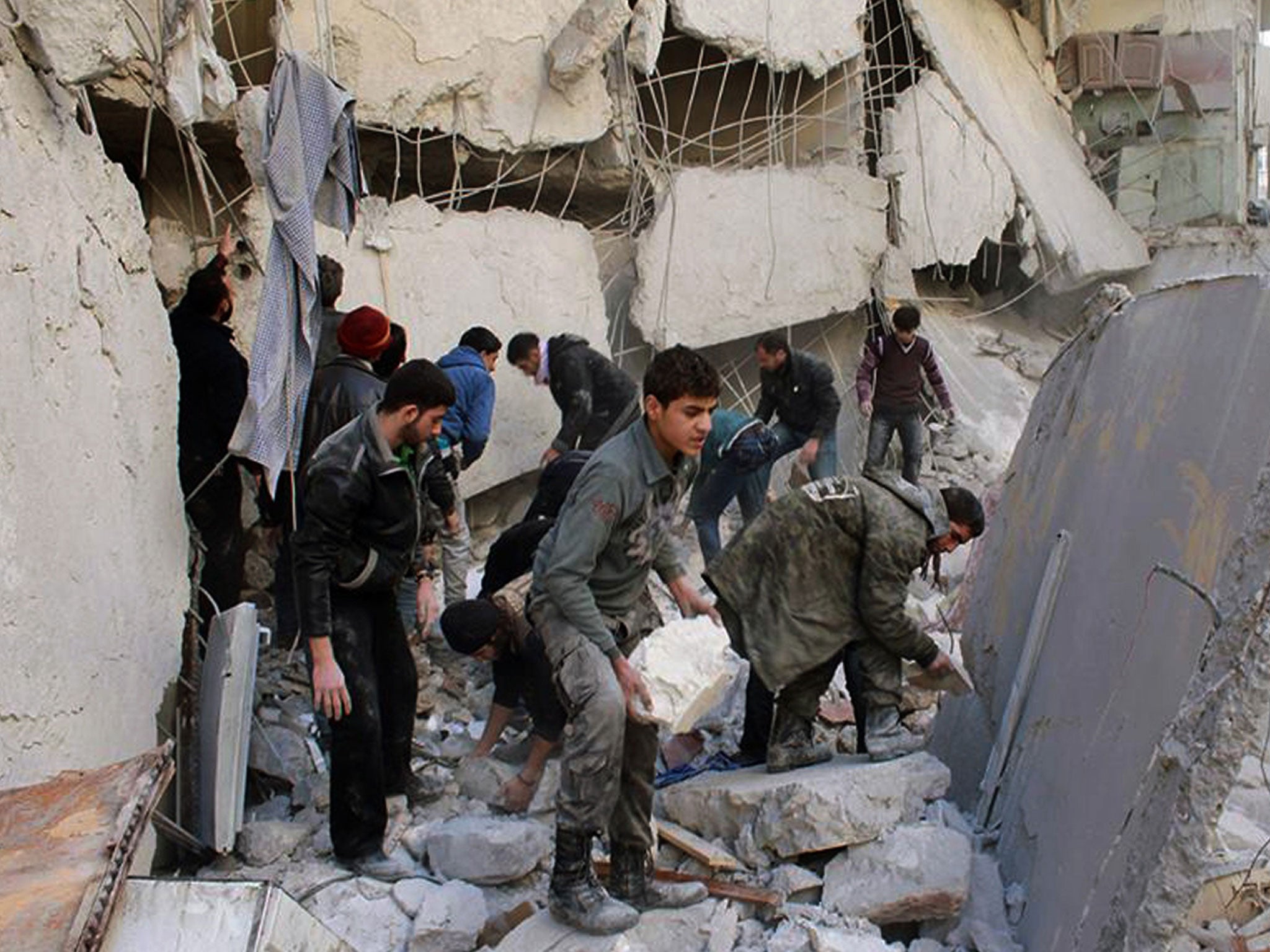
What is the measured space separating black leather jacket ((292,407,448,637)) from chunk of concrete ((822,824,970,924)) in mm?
1679

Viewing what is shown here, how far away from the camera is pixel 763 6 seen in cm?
903

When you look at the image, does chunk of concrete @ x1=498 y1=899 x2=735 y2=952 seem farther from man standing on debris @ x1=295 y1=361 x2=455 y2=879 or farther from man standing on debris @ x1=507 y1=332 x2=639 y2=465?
man standing on debris @ x1=507 y1=332 x2=639 y2=465

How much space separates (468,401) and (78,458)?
7.84 feet

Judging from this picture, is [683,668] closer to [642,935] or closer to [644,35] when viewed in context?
[642,935]

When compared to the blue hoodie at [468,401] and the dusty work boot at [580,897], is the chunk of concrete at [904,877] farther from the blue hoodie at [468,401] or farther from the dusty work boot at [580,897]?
the blue hoodie at [468,401]

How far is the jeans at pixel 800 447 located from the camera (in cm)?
706

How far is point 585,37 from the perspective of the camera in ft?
25.0

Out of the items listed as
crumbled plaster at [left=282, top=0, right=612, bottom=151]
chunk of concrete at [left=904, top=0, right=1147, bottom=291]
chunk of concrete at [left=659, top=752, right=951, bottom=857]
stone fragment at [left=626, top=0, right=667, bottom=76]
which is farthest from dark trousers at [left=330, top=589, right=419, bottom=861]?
chunk of concrete at [left=904, top=0, right=1147, bottom=291]

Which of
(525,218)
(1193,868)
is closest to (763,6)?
(525,218)

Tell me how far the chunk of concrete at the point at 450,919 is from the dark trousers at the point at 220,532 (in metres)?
1.68

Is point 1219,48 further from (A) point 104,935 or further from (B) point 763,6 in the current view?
(A) point 104,935

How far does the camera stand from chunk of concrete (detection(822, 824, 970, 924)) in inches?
146

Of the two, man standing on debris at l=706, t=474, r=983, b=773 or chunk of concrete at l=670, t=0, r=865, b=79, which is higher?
chunk of concrete at l=670, t=0, r=865, b=79

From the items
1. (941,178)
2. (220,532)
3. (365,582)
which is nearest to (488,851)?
(365,582)
